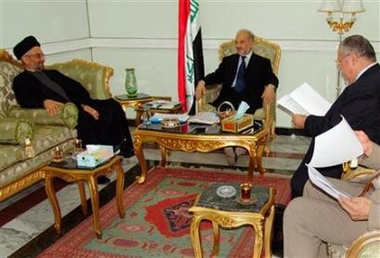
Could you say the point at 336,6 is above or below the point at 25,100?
above

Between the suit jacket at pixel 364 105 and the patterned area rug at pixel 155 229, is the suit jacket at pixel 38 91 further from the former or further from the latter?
the suit jacket at pixel 364 105

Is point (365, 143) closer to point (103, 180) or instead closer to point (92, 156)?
point (92, 156)

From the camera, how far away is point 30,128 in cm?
382

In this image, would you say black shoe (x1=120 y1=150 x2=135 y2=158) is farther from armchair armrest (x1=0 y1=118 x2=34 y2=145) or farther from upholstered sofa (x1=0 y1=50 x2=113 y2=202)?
armchair armrest (x1=0 y1=118 x2=34 y2=145)

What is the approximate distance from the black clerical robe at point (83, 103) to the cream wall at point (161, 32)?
70 cm

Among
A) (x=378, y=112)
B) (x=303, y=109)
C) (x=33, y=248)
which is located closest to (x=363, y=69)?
(x=378, y=112)

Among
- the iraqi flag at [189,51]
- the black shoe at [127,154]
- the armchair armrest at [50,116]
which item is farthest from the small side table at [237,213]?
the iraqi flag at [189,51]

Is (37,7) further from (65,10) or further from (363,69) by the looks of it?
(363,69)

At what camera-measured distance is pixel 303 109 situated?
316 centimetres

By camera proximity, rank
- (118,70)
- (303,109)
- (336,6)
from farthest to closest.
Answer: (118,70) < (336,6) < (303,109)

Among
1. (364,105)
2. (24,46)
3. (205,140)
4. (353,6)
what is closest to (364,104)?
(364,105)

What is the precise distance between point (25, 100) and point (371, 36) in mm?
3401

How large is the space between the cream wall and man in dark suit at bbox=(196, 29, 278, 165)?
59cm

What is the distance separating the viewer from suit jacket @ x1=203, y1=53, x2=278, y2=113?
484 cm
